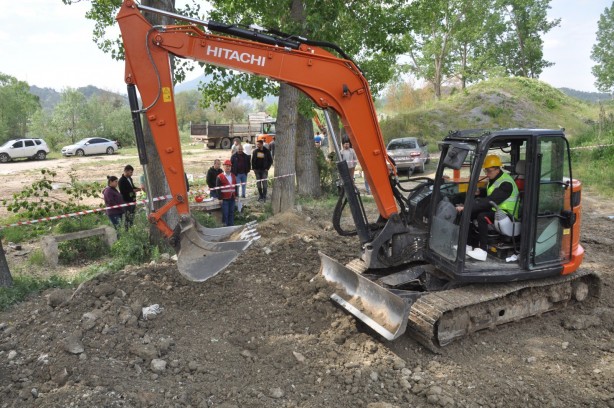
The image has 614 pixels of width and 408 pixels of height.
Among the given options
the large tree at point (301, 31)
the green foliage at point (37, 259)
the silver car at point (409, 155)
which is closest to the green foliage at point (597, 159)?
the silver car at point (409, 155)

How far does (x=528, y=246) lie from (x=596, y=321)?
140cm

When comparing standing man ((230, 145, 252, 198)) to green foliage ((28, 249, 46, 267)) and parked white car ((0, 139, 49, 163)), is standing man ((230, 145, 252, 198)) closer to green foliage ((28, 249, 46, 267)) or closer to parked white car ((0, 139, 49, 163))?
green foliage ((28, 249, 46, 267))

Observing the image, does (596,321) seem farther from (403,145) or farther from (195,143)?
(195,143)

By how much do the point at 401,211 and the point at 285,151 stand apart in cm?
611

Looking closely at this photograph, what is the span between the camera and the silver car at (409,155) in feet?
65.1

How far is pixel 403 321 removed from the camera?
5062mm

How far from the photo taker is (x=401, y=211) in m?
6.10

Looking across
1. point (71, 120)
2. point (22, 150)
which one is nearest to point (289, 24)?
point (22, 150)

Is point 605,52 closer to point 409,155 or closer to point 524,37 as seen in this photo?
point 524,37

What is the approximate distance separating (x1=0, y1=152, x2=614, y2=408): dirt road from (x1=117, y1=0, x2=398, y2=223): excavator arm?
131cm

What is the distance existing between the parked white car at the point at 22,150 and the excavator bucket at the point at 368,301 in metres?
28.7

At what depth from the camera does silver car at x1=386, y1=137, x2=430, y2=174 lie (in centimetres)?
1983

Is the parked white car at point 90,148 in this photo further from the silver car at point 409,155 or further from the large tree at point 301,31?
the large tree at point 301,31

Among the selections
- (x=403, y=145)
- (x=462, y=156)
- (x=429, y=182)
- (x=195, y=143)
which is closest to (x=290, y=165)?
(x=429, y=182)
